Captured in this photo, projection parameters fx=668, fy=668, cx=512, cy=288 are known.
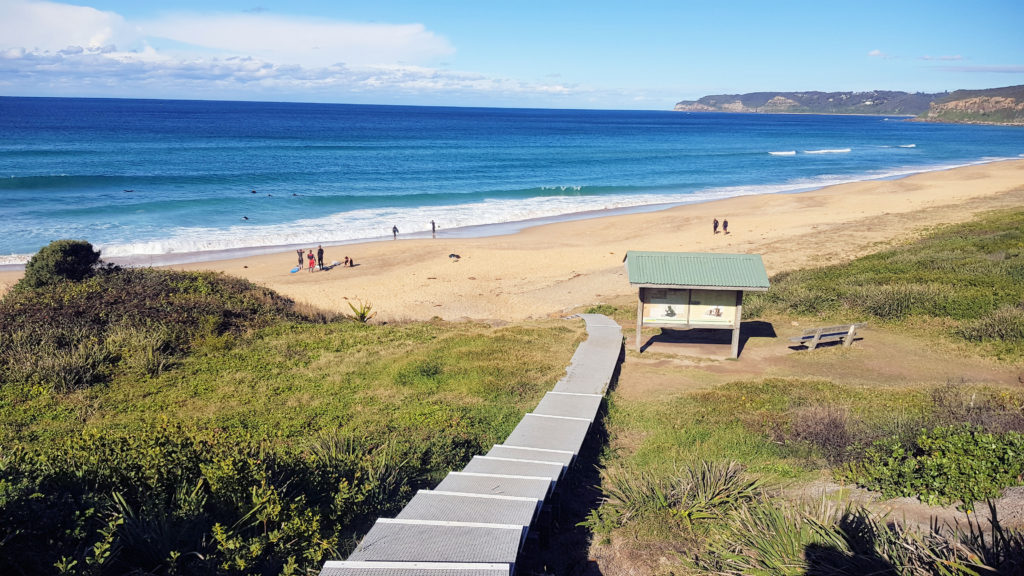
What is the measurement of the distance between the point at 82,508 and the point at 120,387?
669 centimetres

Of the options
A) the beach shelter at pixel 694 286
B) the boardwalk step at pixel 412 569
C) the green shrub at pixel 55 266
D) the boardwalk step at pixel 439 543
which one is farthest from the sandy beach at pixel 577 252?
the boardwalk step at pixel 412 569

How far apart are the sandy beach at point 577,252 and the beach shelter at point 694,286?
5.92 m

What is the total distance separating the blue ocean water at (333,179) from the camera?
37406 millimetres

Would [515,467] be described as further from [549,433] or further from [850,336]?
[850,336]

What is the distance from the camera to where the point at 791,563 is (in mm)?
5684

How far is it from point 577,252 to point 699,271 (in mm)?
18272

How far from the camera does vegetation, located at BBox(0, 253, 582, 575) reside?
5781 millimetres

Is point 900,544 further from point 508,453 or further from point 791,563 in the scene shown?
point 508,453

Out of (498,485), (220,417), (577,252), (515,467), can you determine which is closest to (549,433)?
(515,467)

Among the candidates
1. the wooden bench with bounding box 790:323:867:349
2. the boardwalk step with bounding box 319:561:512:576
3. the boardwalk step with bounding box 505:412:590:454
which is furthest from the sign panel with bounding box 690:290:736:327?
the boardwalk step with bounding box 319:561:512:576

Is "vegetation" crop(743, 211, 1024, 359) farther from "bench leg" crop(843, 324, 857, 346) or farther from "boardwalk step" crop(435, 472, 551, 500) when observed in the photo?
"boardwalk step" crop(435, 472, 551, 500)

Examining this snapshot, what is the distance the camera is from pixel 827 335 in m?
14.8

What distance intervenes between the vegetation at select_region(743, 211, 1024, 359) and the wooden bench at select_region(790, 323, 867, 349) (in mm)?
2100

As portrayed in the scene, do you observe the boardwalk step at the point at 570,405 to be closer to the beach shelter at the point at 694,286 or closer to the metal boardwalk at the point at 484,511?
the metal boardwalk at the point at 484,511
